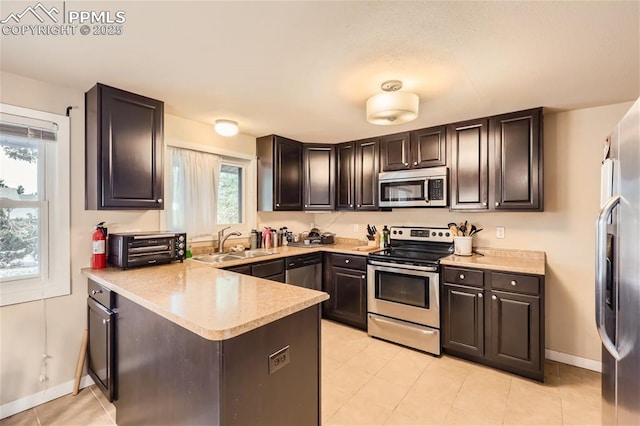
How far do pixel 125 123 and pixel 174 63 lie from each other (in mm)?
754

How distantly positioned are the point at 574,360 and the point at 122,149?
426 cm

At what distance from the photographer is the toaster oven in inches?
87.1

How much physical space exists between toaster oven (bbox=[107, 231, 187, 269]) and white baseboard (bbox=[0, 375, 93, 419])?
0.95 meters

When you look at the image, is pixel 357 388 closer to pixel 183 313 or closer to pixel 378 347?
pixel 378 347

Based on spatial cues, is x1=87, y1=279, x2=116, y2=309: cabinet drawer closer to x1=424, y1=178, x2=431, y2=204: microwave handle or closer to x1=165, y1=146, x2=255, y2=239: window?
x1=165, y1=146, x2=255, y2=239: window

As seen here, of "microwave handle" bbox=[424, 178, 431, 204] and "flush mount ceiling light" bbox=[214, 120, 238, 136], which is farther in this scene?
"microwave handle" bbox=[424, 178, 431, 204]

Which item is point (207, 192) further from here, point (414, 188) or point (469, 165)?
point (469, 165)

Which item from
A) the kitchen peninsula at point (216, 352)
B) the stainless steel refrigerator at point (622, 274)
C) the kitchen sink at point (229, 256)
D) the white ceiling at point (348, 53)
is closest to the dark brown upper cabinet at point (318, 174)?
the kitchen sink at point (229, 256)

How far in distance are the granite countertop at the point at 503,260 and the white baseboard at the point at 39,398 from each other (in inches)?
126

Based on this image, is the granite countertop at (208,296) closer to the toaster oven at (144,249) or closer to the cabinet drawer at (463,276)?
the toaster oven at (144,249)

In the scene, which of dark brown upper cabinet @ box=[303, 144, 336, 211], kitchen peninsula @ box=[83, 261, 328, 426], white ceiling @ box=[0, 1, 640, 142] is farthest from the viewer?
dark brown upper cabinet @ box=[303, 144, 336, 211]

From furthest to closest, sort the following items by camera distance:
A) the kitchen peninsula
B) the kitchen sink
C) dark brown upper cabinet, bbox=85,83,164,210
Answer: the kitchen sink
dark brown upper cabinet, bbox=85,83,164,210
the kitchen peninsula

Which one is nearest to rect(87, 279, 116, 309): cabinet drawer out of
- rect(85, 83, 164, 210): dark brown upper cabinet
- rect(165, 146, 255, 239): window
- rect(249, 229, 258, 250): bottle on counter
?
rect(85, 83, 164, 210): dark brown upper cabinet

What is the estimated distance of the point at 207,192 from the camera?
3.26 meters
